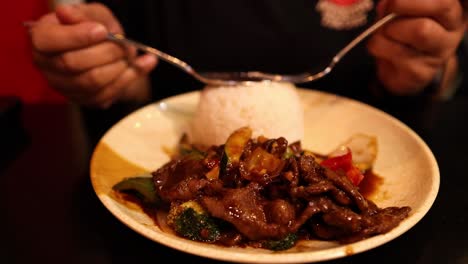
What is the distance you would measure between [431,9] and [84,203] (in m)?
1.95

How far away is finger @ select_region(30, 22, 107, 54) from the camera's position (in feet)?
7.45

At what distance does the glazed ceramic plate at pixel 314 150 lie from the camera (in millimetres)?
1352

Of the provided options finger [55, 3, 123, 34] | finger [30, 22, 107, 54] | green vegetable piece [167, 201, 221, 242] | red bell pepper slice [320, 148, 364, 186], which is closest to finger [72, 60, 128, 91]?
finger [30, 22, 107, 54]

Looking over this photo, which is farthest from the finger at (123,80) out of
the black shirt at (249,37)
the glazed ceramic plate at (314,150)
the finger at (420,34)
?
the finger at (420,34)

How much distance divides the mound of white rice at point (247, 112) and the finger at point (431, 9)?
732 millimetres

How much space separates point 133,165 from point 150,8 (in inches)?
72.5

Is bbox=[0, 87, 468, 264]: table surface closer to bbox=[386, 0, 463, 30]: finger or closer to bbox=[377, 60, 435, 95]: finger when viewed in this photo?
bbox=[377, 60, 435, 95]: finger

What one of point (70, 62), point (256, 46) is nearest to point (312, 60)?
point (256, 46)

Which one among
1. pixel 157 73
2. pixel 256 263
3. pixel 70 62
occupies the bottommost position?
pixel 157 73

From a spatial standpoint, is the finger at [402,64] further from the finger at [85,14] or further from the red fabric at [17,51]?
the red fabric at [17,51]

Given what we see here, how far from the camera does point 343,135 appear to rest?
2436mm

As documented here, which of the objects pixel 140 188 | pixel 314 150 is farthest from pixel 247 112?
pixel 140 188

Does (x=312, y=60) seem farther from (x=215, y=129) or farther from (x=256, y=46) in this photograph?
(x=215, y=129)

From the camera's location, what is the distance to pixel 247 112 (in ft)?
7.63
